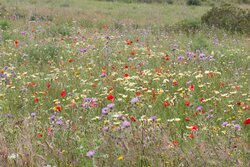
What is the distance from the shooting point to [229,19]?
43.1 ft

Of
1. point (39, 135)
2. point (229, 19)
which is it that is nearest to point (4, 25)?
point (229, 19)

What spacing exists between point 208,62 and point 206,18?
8091 mm

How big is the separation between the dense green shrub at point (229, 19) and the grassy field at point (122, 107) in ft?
12.0

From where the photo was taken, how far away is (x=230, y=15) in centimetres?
1344

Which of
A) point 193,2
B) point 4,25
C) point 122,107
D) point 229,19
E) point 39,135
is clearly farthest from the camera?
point 193,2

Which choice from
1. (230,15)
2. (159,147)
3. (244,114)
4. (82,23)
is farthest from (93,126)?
(82,23)

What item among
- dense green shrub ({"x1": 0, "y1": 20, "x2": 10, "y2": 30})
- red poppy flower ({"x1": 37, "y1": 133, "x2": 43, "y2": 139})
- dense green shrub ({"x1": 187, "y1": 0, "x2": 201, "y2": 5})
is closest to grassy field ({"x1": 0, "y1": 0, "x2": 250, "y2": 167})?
red poppy flower ({"x1": 37, "y1": 133, "x2": 43, "y2": 139})

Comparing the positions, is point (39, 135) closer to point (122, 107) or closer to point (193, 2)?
point (122, 107)

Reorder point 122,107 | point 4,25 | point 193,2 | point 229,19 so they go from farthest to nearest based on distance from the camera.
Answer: point 193,2 < point 229,19 < point 4,25 < point 122,107

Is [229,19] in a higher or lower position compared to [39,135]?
lower

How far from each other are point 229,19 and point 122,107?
32.7 feet

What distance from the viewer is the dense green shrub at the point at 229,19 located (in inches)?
499

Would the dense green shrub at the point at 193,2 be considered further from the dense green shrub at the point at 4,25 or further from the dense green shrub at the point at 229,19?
the dense green shrub at the point at 4,25

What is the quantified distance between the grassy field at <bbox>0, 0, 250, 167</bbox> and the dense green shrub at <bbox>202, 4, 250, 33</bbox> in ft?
12.0
